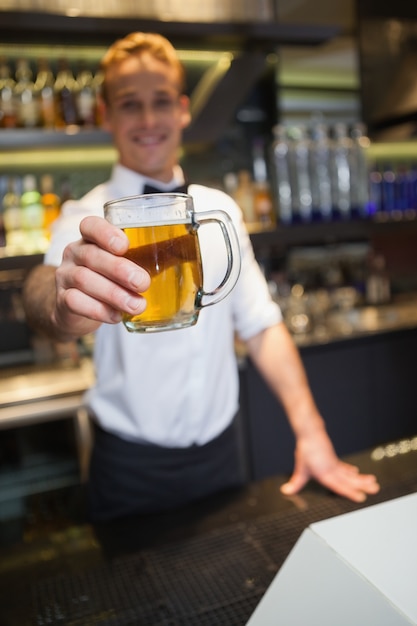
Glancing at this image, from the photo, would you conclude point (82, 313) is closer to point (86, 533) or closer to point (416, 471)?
point (86, 533)

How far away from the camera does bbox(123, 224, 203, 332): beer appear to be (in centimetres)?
62

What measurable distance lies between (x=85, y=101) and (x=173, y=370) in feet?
5.33

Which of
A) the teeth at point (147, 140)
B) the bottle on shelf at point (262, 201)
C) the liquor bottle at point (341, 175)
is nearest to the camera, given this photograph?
the teeth at point (147, 140)

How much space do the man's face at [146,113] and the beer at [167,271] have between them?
3.07 ft

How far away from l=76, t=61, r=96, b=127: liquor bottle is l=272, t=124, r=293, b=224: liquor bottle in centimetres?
93

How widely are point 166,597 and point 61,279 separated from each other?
0.45 metres

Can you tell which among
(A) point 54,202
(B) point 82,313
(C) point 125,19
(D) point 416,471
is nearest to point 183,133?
(C) point 125,19

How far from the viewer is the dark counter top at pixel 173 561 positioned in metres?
0.78

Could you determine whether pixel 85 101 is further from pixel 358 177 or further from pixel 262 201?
pixel 358 177

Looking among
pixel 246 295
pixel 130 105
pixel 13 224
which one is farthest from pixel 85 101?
pixel 246 295

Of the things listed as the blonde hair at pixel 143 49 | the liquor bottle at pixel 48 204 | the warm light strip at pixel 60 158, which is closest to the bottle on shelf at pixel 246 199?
the warm light strip at pixel 60 158

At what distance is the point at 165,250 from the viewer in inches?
24.7

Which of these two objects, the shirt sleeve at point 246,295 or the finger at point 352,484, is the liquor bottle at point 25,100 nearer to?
the shirt sleeve at point 246,295

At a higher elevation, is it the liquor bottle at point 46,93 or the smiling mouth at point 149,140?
the liquor bottle at point 46,93
